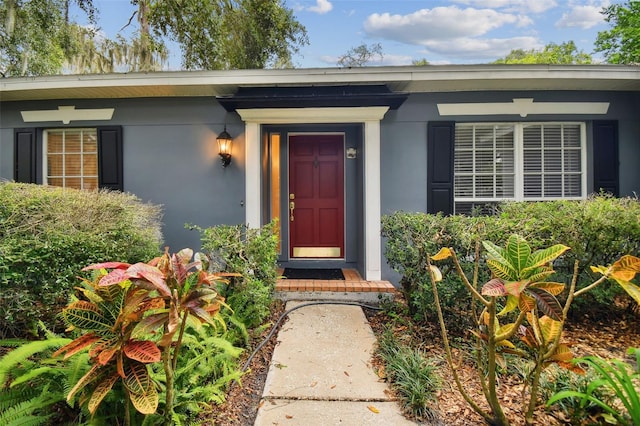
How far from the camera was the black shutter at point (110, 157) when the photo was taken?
4.48m

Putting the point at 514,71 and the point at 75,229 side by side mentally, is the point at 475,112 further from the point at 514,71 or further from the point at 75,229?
the point at 75,229

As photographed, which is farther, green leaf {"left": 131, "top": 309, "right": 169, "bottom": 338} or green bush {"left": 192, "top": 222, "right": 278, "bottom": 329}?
green bush {"left": 192, "top": 222, "right": 278, "bottom": 329}

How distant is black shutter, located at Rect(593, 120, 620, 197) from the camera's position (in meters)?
4.32

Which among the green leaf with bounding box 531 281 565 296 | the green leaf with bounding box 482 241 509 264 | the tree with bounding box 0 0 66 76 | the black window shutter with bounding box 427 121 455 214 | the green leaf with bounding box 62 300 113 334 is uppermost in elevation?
the tree with bounding box 0 0 66 76

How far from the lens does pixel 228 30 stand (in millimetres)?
10586

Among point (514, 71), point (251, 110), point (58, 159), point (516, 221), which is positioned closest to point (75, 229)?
point (251, 110)

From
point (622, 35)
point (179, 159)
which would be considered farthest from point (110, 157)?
point (622, 35)

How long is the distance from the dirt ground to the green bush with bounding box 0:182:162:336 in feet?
5.16

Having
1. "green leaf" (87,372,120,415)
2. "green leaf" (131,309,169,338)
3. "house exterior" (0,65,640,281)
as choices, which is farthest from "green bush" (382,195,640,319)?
"green leaf" (87,372,120,415)

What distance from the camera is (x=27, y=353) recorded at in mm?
1542

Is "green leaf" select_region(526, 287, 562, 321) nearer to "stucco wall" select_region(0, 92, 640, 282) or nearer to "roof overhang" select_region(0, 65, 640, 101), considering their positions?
"stucco wall" select_region(0, 92, 640, 282)

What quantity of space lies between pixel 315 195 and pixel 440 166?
1951 millimetres

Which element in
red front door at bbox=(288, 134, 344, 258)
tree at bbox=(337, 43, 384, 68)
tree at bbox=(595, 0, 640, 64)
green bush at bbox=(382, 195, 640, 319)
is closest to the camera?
green bush at bbox=(382, 195, 640, 319)

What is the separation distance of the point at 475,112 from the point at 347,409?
4.09 metres
